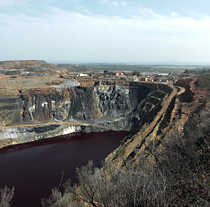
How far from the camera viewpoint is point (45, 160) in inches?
1090

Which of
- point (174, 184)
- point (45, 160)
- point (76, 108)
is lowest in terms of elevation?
point (45, 160)

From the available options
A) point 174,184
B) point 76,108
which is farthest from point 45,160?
point 174,184

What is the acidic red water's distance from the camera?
66.6 ft

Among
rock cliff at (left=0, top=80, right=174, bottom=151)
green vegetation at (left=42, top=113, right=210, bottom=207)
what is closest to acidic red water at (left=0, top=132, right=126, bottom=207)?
rock cliff at (left=0, top=80, right=174, bottom=151)

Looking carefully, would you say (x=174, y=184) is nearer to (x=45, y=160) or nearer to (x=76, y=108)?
(x=45, y=160)

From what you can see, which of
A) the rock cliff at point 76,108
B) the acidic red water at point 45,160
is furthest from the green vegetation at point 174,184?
the rock cliff at point 76,108

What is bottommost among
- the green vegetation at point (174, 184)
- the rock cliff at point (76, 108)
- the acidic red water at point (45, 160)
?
the acidic red water at point (45, 160)

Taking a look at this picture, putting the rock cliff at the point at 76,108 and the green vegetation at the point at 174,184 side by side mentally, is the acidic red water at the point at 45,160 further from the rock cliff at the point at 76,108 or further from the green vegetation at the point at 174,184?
the green vegetation at the point at 174,184

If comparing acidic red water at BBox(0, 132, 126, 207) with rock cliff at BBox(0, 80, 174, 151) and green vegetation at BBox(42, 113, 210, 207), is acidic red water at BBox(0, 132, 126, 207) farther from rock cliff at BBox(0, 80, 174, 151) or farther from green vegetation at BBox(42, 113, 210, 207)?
green vegetation at BBox(42, 113, 210, 207)

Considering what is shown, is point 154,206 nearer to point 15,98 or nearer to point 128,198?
point 128,198

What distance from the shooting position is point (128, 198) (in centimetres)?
739

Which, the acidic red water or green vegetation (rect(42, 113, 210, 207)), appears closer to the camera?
green vegetation (rect(42, 113, 210, 207))

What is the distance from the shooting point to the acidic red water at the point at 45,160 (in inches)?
800

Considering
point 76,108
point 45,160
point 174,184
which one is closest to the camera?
point 174,184
